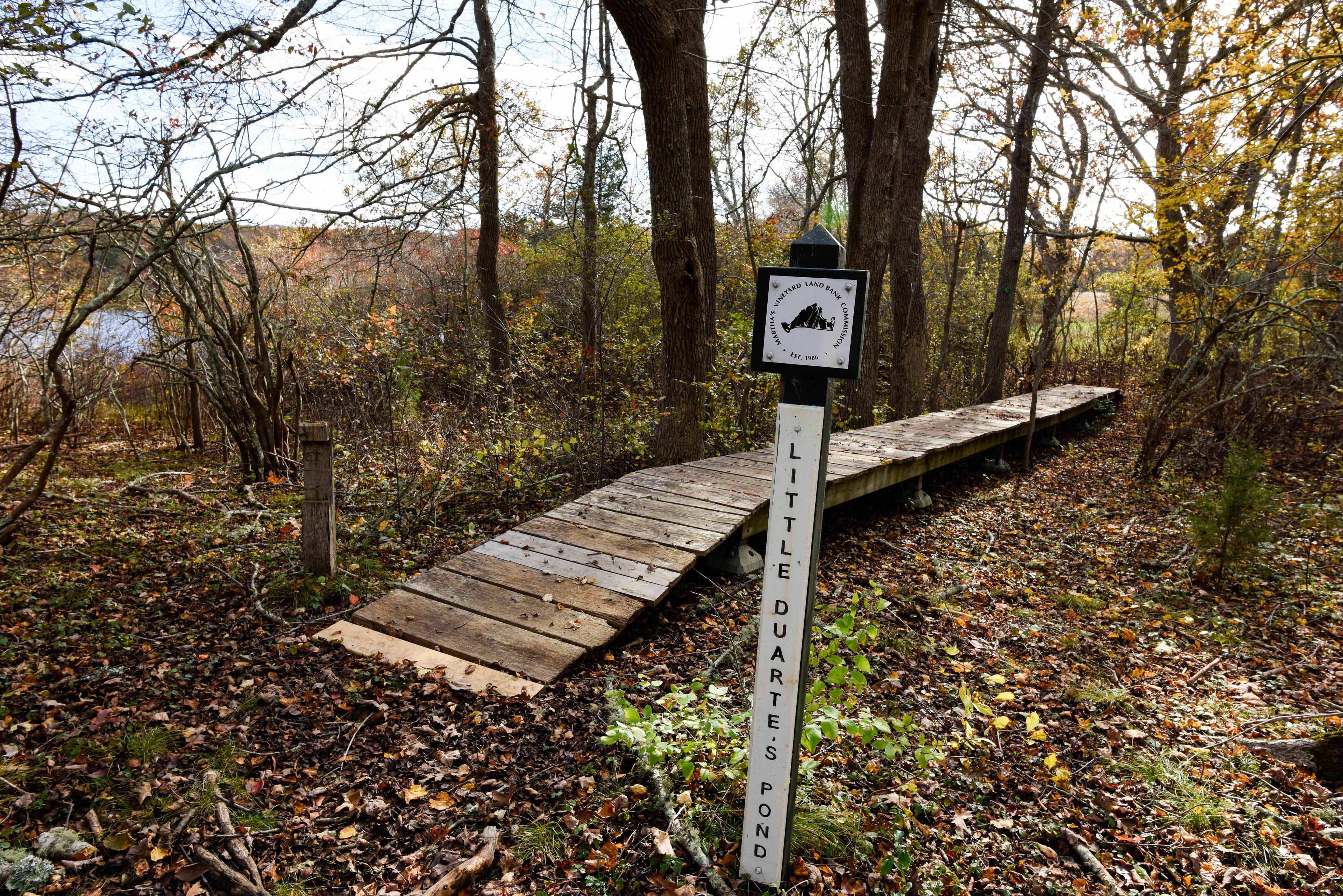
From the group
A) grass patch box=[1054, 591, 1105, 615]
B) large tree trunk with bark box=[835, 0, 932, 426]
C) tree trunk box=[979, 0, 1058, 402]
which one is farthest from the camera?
tree trunk box=[979, 0, 1058, 402]

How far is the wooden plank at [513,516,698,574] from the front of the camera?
14.6 feet

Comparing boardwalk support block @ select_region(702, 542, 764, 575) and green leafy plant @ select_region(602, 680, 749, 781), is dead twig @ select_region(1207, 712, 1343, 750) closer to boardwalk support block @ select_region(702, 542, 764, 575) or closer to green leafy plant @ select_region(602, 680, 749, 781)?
green leafy plant @ select_region(602, 680, 749, 781)

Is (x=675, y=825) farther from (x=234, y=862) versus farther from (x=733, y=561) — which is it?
(x=733, y=561)

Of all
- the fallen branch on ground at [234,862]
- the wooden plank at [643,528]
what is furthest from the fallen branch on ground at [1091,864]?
the fallen branch on ground at [234,862]

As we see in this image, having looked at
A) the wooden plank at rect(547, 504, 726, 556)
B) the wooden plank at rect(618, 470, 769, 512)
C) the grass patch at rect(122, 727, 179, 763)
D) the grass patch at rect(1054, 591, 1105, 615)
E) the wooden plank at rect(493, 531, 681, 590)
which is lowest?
the grass patch at rect(1054, 591, 1105, 615)

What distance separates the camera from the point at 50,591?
4117 mm

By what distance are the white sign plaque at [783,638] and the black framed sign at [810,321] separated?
0.14 meters

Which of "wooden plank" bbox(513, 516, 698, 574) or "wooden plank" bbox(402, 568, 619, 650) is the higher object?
"wooden plank" bbox(513, 516, 698, 574)

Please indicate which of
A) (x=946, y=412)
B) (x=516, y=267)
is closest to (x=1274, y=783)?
(x=946, y=412)

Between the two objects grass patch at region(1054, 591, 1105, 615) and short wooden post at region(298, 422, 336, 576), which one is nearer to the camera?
short wooden post at region(298, 422, 336, 576)

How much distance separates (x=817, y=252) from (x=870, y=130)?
8597 millimetres

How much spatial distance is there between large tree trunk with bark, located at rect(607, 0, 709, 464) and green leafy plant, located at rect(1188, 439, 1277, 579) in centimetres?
431

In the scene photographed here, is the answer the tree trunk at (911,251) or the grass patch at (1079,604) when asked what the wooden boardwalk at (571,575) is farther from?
the tree trunk at (911,251)

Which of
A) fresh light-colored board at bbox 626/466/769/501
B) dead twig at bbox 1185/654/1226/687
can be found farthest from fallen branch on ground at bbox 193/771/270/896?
dead twig at bbox 1185/654/1226/687
